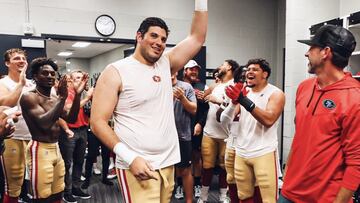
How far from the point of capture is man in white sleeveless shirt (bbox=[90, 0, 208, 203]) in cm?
157

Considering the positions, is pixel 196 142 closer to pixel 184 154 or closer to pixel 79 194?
pixel 184 154

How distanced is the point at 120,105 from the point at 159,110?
0.21 meters

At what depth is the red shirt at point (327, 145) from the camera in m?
1.53

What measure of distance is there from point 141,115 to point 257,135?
4.25 ft

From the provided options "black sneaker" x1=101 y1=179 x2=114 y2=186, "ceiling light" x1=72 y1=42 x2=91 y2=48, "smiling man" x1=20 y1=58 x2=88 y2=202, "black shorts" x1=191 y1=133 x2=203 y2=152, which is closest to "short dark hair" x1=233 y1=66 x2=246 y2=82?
"black shorts" x1=191 y1=133 x2=203 y2=152

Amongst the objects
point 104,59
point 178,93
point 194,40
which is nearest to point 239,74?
point 178,93

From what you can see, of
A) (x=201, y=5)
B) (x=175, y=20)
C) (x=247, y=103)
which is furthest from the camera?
(x=175, y=20)

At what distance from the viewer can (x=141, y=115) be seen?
164cm

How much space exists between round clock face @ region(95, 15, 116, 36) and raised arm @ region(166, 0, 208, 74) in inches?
145

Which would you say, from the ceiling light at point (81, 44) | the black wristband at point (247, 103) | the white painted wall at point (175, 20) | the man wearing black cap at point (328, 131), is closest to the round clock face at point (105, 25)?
the white painted wall at point (175, 20)

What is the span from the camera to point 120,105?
1.63 m

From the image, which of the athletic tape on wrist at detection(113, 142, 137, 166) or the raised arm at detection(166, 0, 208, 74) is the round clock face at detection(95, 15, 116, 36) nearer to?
the raised arm at detection(166, 0, 208, 74)

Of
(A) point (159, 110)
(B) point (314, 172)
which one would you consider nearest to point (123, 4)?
(A) point (159, 110)

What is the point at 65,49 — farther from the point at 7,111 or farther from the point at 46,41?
the point at 7,111
